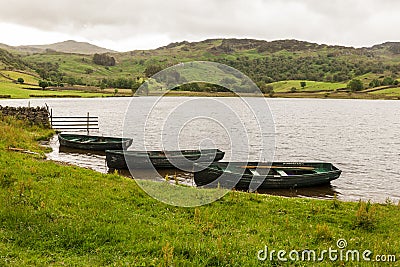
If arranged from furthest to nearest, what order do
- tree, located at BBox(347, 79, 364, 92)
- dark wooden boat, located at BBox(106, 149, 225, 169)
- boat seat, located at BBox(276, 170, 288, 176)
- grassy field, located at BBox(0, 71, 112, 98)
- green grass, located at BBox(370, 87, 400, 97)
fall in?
tree, located at BBox(347, 79, 364, 92)
green grass, located at BBox(370, 87, 400, 97)
grassy field, located at BBox(0, 71, 112, 98)
dark wooden boat, located at BBox(106, 149, 225, 169)
boat seat, located at BBox(276, 170, 288, 176)

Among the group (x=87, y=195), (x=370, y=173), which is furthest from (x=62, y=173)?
(x=370, y=173)

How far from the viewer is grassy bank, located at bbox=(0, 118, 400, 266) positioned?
9234 millimetres

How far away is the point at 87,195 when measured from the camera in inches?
550

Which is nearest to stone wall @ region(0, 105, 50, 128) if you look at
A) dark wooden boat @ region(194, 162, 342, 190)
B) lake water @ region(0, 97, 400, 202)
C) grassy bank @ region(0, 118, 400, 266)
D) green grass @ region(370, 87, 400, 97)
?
lake water @ region(0, 97, 400, 202)

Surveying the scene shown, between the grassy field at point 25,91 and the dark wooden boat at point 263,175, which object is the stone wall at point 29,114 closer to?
the dark wooden boat at point 263,175

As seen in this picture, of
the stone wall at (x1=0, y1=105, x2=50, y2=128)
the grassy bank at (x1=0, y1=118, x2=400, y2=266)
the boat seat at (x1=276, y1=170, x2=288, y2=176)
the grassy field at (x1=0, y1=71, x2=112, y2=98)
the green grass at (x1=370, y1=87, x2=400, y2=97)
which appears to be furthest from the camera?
the green grass at (x1=370, y1=87, x2=400, y2=97)

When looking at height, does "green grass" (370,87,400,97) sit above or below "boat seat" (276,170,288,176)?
above

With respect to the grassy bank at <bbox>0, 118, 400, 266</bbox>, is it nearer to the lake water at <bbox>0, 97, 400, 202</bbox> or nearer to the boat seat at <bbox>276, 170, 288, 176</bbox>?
the lake water at <bbox>0, 97, 400, 202</bbox>

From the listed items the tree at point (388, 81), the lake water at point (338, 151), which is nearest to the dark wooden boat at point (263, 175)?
the lake water at point (338, 151)

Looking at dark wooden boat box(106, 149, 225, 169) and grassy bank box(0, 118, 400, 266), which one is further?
dark wooden boat box(106, 149, 225, 169)

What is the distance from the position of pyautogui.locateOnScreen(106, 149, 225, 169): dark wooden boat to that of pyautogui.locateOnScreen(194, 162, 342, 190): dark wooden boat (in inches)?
193

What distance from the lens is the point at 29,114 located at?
45.3 meters

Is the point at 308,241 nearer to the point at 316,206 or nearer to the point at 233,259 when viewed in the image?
the point at 233,259

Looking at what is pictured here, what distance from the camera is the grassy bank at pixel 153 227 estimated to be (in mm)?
9234
